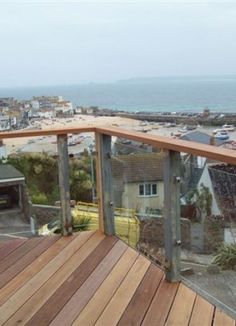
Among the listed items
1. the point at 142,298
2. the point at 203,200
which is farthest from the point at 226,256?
the point at 142,298

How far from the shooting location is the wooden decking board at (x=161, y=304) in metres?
2.16

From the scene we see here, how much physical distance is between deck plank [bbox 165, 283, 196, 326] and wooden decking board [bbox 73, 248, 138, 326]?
356 mm

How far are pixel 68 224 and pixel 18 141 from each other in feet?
2.53

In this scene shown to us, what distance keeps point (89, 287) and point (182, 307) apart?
58 cm

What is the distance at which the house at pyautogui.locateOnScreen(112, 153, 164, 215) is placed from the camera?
263 centimetres

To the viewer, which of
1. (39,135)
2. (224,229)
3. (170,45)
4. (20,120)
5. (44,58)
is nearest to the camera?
(224,229)

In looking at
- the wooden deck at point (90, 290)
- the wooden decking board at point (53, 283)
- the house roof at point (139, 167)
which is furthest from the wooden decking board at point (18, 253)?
the house roof at point (139, 167)

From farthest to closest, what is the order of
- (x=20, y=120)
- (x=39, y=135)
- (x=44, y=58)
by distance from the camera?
(x=44, y=58) < (x=20, y=120) < (x=39, y=135)

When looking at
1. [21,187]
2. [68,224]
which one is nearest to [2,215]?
[21,187]

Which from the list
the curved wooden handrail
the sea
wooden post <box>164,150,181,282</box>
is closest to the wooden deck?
wooden post <box>164,150,181,282</box>

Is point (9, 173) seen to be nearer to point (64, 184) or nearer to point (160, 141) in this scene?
point (64, 184)

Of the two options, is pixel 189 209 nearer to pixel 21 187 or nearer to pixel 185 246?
pixel 185 246

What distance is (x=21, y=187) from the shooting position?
3309 millimetres

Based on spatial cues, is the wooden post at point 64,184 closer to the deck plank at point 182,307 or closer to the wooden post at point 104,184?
the wooden post at point 104,184
